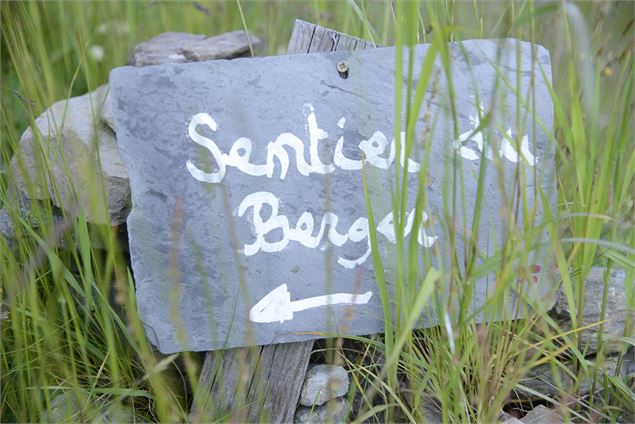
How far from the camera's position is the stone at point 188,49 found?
211 centimetres

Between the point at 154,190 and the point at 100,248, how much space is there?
1.20 feet

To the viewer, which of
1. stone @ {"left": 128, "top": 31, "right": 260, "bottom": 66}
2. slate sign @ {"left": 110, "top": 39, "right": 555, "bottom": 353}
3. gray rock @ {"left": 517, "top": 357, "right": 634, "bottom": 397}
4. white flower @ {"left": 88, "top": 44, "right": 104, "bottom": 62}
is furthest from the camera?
white flower @ {"left": 88, "top": 44, "right": 104, "bottom": 62}

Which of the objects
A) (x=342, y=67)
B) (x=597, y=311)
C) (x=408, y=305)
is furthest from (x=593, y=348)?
(x=342, y=67)

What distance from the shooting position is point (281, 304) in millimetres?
1486

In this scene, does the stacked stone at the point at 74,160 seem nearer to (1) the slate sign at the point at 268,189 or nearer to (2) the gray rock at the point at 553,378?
(1) the slate sign at the point at 268,189

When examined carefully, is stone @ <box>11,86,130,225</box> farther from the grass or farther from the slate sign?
the slate sign

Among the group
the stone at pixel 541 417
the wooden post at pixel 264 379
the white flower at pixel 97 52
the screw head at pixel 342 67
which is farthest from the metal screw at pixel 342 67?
the white flower at pixel 97 52

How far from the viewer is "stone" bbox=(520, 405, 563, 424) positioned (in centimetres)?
150

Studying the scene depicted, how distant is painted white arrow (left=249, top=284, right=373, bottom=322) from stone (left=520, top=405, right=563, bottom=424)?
46 cm

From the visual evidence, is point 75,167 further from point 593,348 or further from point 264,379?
point 593,348

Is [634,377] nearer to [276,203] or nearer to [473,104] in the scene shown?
[473,104]

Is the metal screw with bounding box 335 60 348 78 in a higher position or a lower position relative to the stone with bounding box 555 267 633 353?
higher

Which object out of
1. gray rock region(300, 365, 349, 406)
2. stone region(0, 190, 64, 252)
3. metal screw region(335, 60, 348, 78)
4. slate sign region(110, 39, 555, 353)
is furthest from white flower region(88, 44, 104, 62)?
gray rock region(300, 365, 349, 406)

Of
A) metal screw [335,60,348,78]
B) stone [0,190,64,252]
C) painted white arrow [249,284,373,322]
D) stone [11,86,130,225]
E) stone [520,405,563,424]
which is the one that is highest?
metal screw [335,60,348,78]
